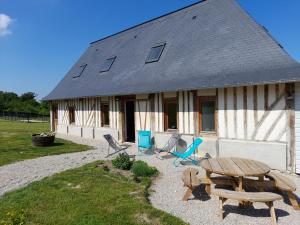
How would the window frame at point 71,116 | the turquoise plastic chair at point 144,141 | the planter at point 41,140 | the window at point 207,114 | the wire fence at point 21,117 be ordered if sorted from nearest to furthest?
the window at point 207,114 → the turquoise plastic chair at point 144,141 → the planter at point 41,140 → the window frame at point 71,116 → the wire fence at point 21,117

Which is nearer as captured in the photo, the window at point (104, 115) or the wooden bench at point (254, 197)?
the wooden bench at point (254, 197)

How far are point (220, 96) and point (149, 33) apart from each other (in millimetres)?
7448

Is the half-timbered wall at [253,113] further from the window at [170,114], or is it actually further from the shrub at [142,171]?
the shrub at [142,171]

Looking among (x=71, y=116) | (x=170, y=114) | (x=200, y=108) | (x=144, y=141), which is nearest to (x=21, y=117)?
(x=71, y=116)

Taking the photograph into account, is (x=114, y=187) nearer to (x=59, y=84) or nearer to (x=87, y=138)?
(x=87, y=138)

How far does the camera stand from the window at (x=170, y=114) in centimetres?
951

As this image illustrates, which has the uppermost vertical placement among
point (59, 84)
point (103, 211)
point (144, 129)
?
point (59, 84)

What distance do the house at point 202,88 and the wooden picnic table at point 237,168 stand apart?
7.58 feet

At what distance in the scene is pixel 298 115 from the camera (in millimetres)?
6469

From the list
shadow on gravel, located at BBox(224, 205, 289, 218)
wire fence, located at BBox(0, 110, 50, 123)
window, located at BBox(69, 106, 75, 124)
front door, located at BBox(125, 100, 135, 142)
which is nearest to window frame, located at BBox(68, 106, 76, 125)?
window, located at BBox(69, 106, 75, 124)

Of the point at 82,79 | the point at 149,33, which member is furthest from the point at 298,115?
the point at 82,79

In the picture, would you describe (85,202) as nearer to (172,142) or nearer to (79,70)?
(172,142)

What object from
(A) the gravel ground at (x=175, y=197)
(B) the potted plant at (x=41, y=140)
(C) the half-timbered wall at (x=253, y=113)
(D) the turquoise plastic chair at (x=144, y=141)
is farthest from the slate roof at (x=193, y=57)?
(B) the potted plant at (x=41, y=140)

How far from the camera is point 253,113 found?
286 inches
